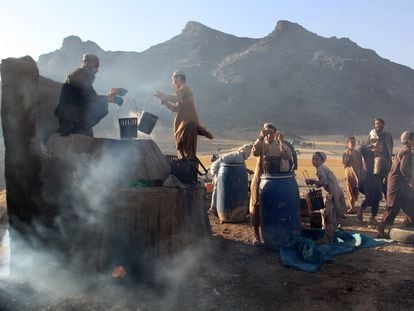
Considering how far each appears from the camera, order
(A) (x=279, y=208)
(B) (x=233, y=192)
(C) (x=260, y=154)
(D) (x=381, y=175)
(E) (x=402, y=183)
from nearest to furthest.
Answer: (A) (x=279, y=208)
(C) (x=260, y=154)
(E) (x=402, y=183)
(B) (x=233, y=192)
(D) (x=381, y=175)

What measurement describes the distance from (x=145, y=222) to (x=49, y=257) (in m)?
1.22

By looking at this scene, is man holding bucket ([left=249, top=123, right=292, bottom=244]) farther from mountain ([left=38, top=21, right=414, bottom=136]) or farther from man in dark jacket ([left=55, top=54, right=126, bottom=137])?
mountain ([left=38, top=21, right=414, bottom=136])

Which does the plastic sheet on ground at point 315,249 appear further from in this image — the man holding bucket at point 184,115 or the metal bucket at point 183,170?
the man holding bucket at point 184,115

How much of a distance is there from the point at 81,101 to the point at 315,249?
381 centimetres

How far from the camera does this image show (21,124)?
512 cm

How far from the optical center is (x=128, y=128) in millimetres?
5785

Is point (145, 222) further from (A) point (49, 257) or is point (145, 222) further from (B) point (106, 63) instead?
(B) point (106, 63)

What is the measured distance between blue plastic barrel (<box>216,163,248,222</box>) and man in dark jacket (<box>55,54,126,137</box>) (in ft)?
9.90

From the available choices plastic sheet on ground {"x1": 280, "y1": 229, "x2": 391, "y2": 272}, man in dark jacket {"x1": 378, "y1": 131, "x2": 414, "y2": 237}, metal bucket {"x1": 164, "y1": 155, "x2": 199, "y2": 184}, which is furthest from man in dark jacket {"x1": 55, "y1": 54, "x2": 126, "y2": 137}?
man in dark jacket {"x1": 378, "y1": 131, "x2": 414, "y2": 237}

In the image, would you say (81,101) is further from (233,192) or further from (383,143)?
(383,143)

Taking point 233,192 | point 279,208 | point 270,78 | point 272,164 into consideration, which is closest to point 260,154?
point 272,164

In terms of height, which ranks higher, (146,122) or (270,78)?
(270,78)

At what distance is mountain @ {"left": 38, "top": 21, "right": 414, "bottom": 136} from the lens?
69.0m

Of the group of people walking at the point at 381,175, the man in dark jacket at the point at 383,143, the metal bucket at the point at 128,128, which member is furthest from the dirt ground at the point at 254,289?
the man in dark jacket at the point at 383,143
